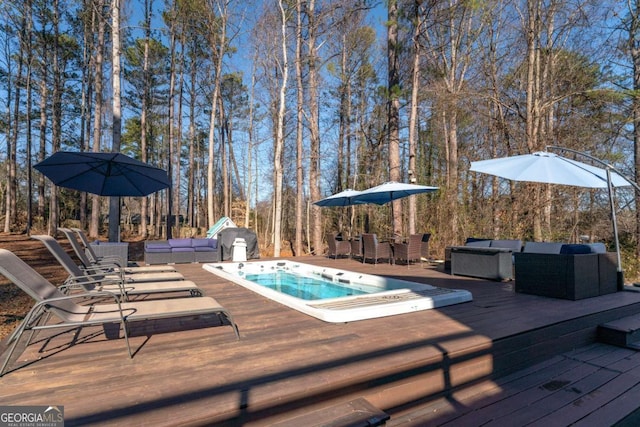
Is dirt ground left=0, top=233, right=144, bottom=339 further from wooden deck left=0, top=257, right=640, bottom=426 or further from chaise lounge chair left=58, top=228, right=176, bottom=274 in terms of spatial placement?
wooden deck left=0, top=257, right=640, bottom=426

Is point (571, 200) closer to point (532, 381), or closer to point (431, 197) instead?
point (431, 197)

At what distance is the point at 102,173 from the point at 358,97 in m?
12.4

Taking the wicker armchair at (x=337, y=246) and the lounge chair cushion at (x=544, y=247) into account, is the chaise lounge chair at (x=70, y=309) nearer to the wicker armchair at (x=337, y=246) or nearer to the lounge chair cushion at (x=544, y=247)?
the lounge chair cushion at (x=544, y=247)

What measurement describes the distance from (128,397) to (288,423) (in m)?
0.80

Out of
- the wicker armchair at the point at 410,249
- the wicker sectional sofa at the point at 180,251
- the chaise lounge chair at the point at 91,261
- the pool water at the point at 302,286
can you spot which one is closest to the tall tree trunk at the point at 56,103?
the wicker sectional sofa at the point at 180,251

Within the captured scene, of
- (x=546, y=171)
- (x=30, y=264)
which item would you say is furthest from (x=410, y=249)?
(x=30, y=264)

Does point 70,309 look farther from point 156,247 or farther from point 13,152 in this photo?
point 13,152

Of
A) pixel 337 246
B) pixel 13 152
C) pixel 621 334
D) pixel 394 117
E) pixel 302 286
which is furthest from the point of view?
pixel 13 152

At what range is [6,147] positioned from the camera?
15.8 m

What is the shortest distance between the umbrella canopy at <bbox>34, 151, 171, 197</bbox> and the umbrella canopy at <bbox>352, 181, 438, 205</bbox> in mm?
4595

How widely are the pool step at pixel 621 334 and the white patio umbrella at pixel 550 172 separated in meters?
1.44

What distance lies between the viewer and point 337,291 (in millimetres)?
5977

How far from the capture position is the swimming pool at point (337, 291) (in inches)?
131

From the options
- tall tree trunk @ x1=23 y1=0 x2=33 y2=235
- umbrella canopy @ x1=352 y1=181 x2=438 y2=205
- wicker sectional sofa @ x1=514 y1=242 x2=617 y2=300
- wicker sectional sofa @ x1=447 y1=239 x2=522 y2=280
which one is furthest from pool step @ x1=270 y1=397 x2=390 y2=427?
tall tree trunk @ x1=23 y1=0 x2=33 y2=235
